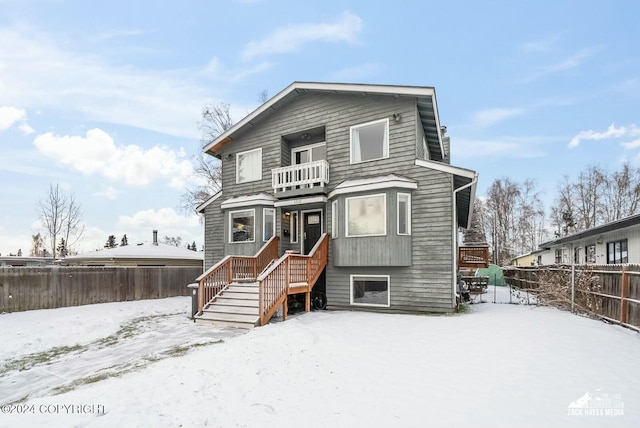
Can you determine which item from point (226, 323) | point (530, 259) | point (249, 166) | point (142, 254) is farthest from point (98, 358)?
point (530, 259)

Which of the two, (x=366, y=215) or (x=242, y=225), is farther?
(x=242, y=225)

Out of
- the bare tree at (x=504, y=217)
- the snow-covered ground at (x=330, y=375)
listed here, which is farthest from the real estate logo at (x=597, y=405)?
the bare tree at (x=504, y=217)

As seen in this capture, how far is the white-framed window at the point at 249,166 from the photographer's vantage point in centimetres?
1427

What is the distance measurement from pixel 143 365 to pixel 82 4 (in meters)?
12.7

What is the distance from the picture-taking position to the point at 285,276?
992cm

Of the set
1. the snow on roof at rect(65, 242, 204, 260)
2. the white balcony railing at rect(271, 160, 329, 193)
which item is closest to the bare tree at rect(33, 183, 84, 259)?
the snow on roof at rect(65, 242, 204, 260)

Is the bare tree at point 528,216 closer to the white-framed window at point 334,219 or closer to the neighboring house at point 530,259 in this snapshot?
the neighboring house at point 530,259

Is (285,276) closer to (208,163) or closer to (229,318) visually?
(229,318)

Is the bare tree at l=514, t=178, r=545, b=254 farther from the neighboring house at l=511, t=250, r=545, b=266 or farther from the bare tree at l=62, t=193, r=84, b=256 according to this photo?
the bare tree at l=62, t=193, r=84, b=256

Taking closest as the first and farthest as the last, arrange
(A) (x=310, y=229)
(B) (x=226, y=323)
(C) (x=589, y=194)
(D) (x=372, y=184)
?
(B) (x=226, y=323), (D) (x=372, y=184), (A) (x=310, y=229), (C) (x=589, y=194)

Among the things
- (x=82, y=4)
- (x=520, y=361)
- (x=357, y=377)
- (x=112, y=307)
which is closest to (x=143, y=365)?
(x=357, y=377)

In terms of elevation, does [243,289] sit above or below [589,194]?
below

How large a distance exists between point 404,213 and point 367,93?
4359 mm

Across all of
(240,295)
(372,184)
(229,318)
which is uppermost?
(372,184)
